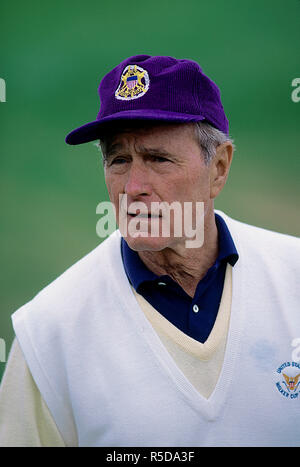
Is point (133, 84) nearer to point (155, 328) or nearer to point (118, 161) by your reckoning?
point (118, 161)

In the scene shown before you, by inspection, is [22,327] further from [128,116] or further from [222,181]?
[222,181]

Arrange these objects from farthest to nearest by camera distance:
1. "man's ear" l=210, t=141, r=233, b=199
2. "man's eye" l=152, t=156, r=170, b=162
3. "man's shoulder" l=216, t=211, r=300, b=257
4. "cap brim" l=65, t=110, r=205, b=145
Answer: "man's shoulder" l=216, t=211, r=300, b=257, "man's ear" l=210, t=141, r=233, b=199, "man's eye" l=152, t=156, r=170, b=162, "cap brim" l=65, t=110, r=205, b=145

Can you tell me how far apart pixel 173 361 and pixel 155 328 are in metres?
0.12

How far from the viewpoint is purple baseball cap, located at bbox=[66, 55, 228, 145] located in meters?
1.47

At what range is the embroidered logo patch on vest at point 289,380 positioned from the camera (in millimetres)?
1527

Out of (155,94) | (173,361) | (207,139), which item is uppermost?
(155,94)

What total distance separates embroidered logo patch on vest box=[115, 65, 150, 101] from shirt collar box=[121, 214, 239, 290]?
0.51m

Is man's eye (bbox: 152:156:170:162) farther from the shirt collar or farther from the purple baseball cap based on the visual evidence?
the shirt collar

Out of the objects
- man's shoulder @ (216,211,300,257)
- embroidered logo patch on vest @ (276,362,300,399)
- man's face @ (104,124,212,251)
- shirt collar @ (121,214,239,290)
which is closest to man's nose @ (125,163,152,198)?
man's face @ (104,124,212,251)

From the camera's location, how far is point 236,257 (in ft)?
5.51

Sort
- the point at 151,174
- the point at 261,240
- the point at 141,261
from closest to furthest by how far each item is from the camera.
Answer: the point at 151,174, the point at 141,261, the point at 261,240

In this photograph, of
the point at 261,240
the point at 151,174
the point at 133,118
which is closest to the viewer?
the point at 133,118

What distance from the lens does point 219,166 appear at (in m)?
1.72

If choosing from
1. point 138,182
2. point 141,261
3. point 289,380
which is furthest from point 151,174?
point 289,380
